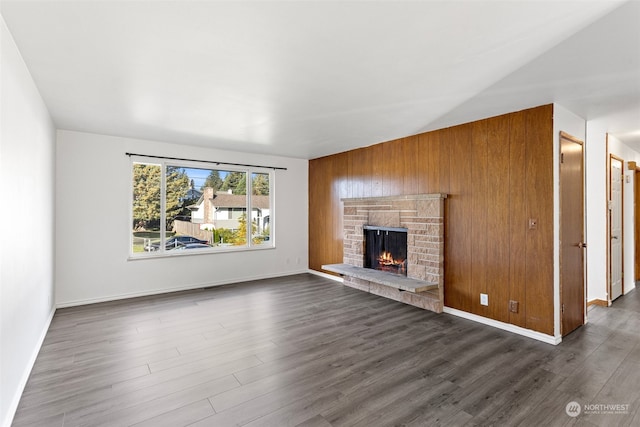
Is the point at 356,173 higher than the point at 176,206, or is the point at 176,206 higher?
the point at 356,173

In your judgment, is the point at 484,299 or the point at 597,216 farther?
the point at 597,216

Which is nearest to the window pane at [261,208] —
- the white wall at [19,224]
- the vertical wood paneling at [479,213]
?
the white wall at [19,224]

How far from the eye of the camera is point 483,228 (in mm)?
3693

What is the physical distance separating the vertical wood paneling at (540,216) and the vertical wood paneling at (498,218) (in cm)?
22

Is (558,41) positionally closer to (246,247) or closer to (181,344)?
Answer: (181,344)

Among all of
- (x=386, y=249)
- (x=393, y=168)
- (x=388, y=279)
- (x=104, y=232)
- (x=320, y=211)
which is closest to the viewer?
(x=388, y=279)

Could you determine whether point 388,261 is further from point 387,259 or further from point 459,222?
point 459,222

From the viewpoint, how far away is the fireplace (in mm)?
4703

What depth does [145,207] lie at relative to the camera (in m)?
4.90

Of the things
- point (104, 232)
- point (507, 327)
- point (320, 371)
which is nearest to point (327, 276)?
point (507, 327)

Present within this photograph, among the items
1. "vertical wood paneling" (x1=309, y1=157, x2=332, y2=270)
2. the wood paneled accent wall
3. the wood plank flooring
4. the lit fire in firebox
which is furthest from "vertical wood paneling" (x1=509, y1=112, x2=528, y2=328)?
"vertical wood paneling" (x1=309, y1=157, x2=332, y2=270)

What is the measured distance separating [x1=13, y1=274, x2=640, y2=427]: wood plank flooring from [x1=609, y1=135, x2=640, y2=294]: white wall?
141 cm

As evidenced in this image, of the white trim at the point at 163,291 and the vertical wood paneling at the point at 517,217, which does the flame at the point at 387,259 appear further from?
the white trim at the point at 163,291

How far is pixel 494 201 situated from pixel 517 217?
300 mm
